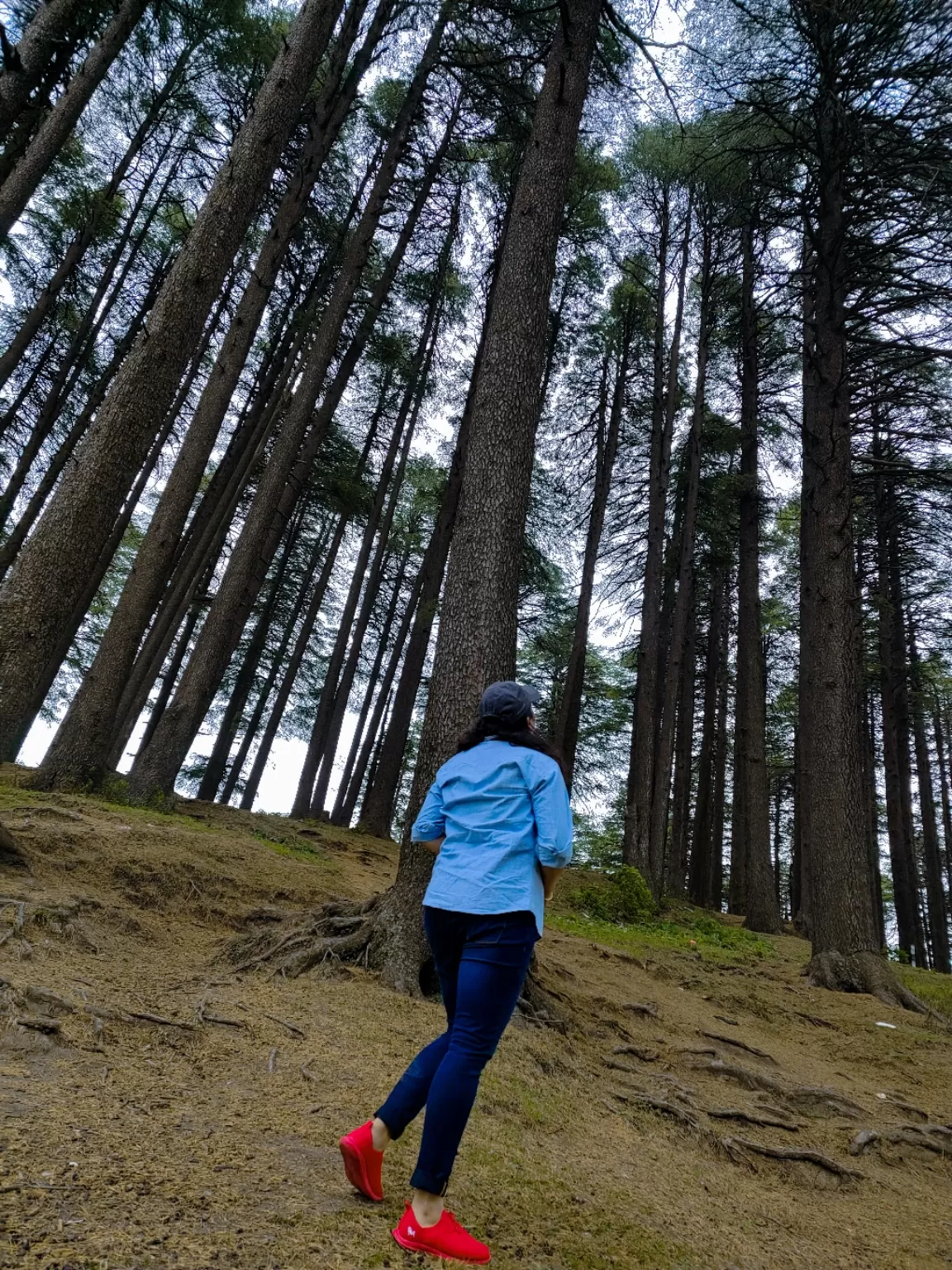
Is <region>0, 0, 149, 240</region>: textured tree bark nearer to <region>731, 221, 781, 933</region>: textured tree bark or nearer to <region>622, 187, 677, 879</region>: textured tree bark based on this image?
<region>731, 221, 781, 933</region>: textured tree bark

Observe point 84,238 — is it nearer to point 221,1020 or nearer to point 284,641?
point 284,641

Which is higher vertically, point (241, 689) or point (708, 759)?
point (708, 759)

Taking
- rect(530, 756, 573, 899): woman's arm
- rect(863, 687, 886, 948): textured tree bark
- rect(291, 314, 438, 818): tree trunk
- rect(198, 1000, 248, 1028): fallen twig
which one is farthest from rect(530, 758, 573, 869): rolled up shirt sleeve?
rect(863, 687, 886, 948): textured tree bark

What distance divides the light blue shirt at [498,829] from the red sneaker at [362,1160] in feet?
2.14

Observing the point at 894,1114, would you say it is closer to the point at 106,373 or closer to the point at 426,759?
the point at 426,759

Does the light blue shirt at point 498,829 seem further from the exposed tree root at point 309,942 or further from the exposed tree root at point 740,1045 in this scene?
the exposed tree root at point 740,1045

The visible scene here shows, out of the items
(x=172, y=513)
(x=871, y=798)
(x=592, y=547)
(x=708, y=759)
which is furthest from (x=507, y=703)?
(x=871, y=798)

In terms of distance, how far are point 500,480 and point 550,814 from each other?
11.0 feet

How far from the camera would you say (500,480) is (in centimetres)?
508

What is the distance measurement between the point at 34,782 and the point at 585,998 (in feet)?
20.8

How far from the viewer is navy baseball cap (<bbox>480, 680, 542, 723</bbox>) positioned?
2.49m

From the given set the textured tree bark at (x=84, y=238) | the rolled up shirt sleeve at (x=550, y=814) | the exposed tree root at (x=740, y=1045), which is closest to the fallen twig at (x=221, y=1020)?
the rolled up shirt sleeve at (x=550, y=814)

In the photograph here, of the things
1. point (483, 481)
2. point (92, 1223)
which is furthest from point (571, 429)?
point (92, 1223)

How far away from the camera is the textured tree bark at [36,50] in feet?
23.5
